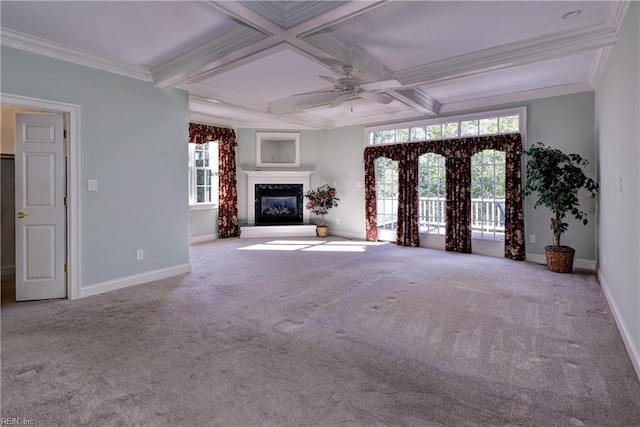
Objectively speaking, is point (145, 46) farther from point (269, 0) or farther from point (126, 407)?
point (126, 407)

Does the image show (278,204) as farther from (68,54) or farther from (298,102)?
(68,54)

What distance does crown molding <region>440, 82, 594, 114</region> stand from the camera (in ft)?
17.3

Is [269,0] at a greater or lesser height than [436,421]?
greater

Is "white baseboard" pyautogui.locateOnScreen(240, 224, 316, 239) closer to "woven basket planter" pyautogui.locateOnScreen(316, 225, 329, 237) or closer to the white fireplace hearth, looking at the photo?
the white fireplace hearth

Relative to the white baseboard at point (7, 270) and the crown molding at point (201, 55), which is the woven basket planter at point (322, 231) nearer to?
the crown molding at point (201, 55)

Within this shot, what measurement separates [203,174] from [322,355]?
6.36 meters

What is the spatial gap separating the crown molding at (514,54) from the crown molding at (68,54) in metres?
3.32

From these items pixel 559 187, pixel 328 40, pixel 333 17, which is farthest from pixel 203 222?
pixel 559 187

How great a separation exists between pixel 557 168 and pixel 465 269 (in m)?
1.85

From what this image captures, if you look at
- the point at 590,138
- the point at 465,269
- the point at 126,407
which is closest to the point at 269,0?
the point at 126,407

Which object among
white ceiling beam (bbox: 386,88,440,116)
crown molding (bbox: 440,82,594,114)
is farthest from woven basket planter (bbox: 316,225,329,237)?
crown molding (bbox: 440,82,594,114)

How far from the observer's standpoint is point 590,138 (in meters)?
5.21

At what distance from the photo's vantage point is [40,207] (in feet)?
12.8

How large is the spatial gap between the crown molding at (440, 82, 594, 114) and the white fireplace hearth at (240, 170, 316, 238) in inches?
142
